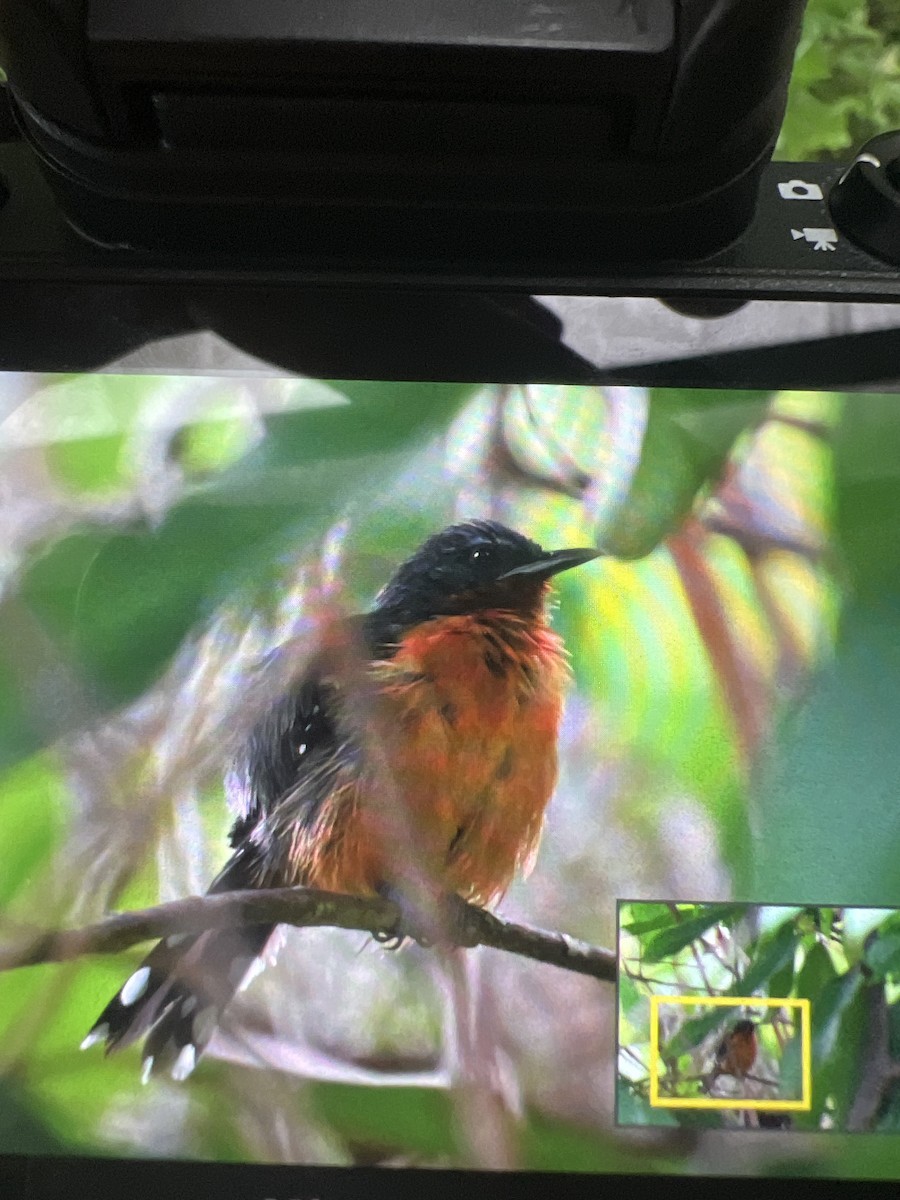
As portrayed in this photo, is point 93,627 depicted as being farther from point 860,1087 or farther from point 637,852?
point 860,1087

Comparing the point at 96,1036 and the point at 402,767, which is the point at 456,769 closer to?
the point at 402,767

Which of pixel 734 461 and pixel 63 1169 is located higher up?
pixel 734 461

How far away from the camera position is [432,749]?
1.90 ft

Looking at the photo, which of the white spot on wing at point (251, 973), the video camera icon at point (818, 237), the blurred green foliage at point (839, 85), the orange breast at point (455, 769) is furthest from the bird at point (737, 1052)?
the blurred green foliage at point (839, 85)

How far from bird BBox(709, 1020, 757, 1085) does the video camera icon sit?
442mm

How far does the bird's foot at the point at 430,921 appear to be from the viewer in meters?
0.56

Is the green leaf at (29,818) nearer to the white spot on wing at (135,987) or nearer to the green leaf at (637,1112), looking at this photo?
the white spot on wing at (135,987)

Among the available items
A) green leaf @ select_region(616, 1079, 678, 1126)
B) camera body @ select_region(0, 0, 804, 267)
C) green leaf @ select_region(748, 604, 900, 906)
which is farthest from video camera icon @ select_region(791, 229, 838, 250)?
green leaf @ select_region(616, 1079, 678, 1126)

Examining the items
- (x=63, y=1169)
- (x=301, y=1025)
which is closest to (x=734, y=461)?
(x=301, y=1025)

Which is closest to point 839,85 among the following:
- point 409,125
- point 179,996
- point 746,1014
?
point 409,125

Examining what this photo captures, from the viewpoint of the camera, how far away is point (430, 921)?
559mm

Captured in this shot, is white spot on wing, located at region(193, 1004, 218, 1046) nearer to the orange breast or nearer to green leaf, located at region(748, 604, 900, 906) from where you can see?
the orange breast

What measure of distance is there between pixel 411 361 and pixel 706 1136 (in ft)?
1.44

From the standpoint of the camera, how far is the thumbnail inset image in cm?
55
